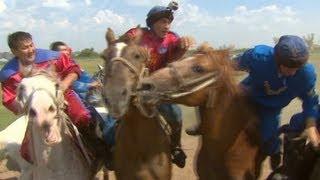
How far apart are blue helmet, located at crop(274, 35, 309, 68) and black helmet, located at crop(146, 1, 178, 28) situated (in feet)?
5.80

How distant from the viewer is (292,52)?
5547 millimetres

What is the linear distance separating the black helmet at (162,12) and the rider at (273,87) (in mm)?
1247

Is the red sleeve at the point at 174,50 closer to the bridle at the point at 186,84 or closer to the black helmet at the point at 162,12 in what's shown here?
the black helmet at the point at 162,12

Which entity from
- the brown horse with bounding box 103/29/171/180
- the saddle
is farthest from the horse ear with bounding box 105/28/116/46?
the saddle

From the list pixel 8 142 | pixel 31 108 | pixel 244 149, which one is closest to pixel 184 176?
pixel 8 142

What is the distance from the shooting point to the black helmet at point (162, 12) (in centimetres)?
695

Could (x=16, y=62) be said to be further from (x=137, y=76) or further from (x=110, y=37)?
(x=137, y=76)

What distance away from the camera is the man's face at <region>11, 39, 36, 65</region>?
20.8ft

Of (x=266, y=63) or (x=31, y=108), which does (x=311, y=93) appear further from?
(x=31, y=108)

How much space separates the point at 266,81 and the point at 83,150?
7.90 feet

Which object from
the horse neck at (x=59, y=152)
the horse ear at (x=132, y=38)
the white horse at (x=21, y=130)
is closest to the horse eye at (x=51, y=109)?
the white horse at (x=21, y=130)

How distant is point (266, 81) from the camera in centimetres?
614

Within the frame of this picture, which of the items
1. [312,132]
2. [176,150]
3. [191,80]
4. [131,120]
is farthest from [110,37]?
[312,132]

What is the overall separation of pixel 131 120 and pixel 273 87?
68.3 inches
